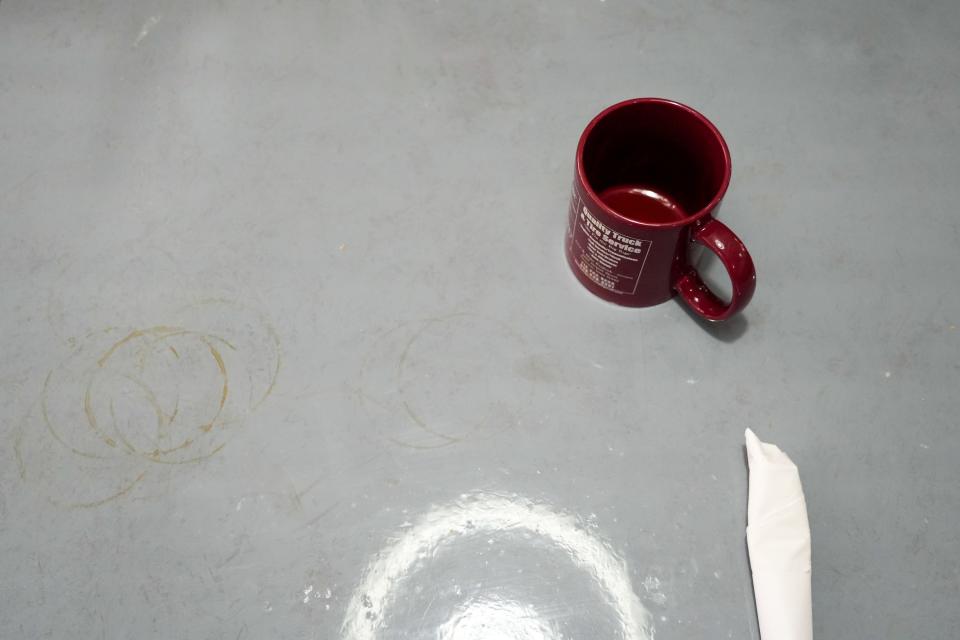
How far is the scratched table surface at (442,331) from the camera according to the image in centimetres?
58

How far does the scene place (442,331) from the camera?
25.7 inches

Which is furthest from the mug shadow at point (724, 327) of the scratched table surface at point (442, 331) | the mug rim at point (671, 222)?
the mug rim at point (671, 222)

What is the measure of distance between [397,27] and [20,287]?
1.42ft

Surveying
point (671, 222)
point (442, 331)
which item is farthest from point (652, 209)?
point (442, 331)

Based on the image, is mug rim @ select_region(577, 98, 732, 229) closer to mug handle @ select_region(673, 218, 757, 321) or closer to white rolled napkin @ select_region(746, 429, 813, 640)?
mug handle @ select_region(673, 218, 757, 321)

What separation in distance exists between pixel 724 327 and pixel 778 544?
181 millimetres

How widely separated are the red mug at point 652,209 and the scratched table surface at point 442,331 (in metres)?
0.04

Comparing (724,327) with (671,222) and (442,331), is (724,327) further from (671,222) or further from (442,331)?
(442,331)

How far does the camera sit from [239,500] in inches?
23.5

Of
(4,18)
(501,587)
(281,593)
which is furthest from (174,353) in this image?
(4,18)

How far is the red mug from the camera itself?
0.55 m

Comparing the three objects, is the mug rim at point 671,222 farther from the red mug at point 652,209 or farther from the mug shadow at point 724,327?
the mug shadow at point 724,327

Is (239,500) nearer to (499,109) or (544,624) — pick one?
(544,624)

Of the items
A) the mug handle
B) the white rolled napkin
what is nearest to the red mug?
the mug handle
